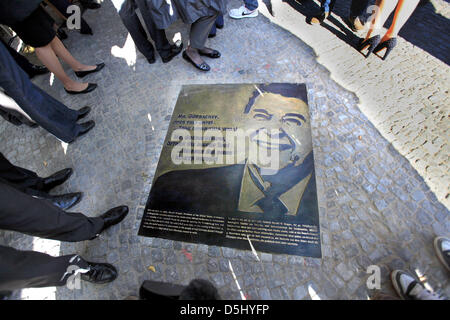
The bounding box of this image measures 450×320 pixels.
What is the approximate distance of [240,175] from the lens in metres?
2.54

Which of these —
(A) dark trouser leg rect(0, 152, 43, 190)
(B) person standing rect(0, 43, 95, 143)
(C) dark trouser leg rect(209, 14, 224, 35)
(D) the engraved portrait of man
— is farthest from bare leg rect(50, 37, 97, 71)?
(D) the engraved portrait of man

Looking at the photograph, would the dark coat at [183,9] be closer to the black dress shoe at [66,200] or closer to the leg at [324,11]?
the leg at [324,11]

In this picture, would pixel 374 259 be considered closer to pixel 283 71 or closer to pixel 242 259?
pixel 242 259

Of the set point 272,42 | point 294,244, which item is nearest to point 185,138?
point 294,244

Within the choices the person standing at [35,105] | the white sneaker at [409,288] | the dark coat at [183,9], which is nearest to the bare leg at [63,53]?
the person standing at [35,105]

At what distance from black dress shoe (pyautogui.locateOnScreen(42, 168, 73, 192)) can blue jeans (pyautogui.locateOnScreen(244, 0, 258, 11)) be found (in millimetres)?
4307

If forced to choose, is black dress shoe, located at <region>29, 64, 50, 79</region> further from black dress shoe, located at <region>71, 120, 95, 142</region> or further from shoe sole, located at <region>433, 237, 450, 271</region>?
shoe sole, located at <region>433, 237, 450, 271</region>

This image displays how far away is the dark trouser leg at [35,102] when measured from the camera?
87.0 inches

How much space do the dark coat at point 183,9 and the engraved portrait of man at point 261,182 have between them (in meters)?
1.61

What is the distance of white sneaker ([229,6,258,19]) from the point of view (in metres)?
4.27

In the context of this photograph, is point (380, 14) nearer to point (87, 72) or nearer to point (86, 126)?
point (86, 126)

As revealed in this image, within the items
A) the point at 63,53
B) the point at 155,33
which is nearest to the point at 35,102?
the point at 63,53

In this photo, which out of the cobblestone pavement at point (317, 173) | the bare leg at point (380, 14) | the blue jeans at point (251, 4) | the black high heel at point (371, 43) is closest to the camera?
the cobblestone pavement at point (317, 173)
